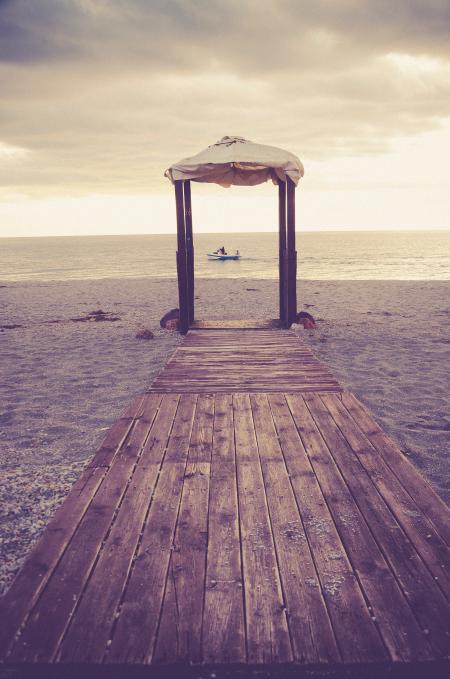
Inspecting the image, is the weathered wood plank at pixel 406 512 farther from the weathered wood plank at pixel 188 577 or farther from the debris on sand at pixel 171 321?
the debris on sand at pixel 171 321

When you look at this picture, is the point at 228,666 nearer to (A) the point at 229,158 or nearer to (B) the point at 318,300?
(A) the point at 229,158

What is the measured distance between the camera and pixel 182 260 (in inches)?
345

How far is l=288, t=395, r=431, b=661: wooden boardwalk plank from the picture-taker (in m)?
1.83

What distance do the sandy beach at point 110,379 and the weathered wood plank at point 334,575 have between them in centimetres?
119

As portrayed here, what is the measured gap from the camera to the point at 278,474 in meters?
3.21

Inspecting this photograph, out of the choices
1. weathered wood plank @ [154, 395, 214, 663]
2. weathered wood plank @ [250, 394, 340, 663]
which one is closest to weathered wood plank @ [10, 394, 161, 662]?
weathered wood plank @ [154, 395, 214, 663]

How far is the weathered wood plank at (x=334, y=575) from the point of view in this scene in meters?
1.82

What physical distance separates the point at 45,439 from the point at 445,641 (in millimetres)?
3860

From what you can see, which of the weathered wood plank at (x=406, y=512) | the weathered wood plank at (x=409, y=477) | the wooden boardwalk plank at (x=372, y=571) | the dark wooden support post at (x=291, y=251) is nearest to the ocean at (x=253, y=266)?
the dark wooden support post at (x=291, y=251)

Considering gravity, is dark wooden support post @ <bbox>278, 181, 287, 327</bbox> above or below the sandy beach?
above

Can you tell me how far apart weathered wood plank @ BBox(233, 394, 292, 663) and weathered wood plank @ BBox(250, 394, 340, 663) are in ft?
0.12

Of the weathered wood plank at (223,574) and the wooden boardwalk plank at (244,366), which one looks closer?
the weathered wood plank at (223,574)

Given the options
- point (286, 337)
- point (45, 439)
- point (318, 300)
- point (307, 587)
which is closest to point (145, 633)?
point (307, 587)

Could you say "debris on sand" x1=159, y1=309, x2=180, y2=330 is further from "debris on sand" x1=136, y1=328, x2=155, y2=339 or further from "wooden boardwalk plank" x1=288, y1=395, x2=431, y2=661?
"wooden boardwalk plank" x1=288, y1=395, x2=431, y2=661
